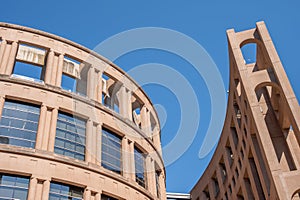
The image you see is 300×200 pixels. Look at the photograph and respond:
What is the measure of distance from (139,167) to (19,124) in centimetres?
1086

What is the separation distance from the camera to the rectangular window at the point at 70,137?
25.1 m

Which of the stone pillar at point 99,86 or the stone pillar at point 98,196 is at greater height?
the stone pillar at point 99,86

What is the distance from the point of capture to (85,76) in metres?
32.5

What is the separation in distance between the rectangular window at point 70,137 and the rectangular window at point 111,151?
2.05 m

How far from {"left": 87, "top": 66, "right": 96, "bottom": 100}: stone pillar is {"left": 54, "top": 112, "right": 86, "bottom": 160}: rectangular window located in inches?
124

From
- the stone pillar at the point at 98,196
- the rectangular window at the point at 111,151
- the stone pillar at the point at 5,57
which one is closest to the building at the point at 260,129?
the rectangular window at the point at 111,151

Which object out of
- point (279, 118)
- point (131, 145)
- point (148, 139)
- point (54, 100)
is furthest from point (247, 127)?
point (54, 100)

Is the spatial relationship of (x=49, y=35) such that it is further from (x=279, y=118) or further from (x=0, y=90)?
(x=279, y=118)

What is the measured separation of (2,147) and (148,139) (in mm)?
14149

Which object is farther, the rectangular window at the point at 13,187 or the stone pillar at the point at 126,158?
the stone pillar at the point at 126,158

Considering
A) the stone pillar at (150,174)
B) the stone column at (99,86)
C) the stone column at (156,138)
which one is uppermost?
the stone column at (99,86)

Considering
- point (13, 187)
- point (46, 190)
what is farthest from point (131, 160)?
point (13, 187)

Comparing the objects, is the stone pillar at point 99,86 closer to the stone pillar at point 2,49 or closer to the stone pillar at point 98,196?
the stone pillar at point 2,49

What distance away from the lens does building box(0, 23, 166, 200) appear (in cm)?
2283
